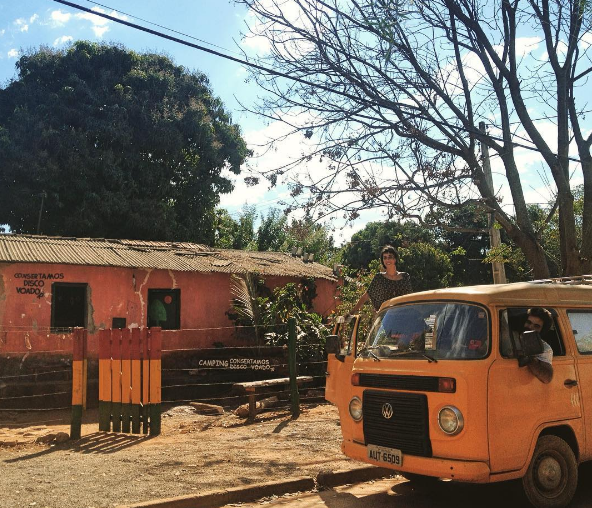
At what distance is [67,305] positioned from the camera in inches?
581

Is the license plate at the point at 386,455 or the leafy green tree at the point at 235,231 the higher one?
the leafy green tree at the point at 235,231

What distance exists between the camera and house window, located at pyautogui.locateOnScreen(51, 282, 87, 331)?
14445 millimetres

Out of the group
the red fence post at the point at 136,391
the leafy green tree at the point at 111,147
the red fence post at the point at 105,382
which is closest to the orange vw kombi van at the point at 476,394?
the red fence post at the point at 136,391

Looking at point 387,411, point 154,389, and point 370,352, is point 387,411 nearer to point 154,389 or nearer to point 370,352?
point 370,352

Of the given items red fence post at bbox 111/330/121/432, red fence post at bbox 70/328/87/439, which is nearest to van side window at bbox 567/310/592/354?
red fence post at bbox 111/330/121/432

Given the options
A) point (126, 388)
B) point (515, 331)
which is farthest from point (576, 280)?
point (126, 388)

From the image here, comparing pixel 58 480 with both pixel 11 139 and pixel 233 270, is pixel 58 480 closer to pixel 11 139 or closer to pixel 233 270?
pixel 233 270

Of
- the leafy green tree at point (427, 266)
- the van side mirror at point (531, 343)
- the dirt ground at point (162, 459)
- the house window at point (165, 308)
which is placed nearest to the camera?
the van side mirror at point (531, 343)

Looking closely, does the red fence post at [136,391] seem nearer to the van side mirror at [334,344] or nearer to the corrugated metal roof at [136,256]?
the van side mirror at [334,344]

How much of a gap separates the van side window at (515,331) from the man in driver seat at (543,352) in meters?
0.05

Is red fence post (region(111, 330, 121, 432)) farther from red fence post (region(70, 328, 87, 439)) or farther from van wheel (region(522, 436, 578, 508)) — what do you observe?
van wheel (region(522, 436, 578, 508))

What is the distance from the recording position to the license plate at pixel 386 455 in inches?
206

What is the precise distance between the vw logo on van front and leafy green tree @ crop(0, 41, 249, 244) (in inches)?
826

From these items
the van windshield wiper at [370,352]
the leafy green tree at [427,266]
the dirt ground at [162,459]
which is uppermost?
the leafy green tree at [427,266]
